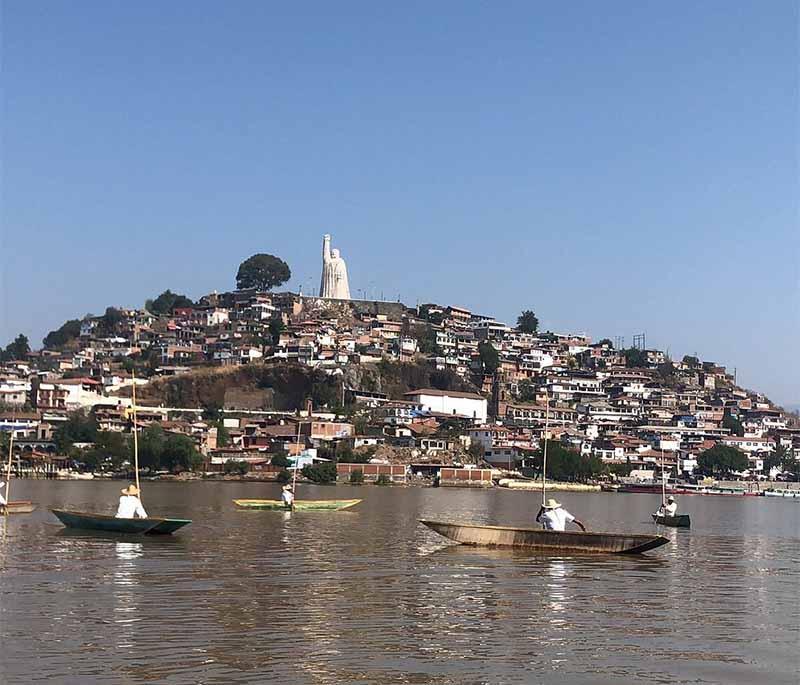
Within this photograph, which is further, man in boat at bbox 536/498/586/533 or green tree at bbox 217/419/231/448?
green tree at bbox 217/419/231/448

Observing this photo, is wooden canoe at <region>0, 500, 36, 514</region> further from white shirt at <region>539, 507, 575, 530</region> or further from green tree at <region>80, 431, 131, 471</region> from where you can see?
green tree at <region>80, 431, 131, 471</region>

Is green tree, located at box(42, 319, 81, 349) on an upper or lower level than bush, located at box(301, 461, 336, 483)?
upper

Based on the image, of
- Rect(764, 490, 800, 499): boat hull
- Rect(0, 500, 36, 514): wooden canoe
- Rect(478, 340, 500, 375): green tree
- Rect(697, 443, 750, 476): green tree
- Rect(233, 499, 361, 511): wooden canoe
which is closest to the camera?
Rect(0, 500, 36, 514): wooden canoe

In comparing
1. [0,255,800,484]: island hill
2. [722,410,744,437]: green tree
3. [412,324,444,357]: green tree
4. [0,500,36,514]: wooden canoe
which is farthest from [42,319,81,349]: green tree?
[0,500,36,514]: wooden canoe

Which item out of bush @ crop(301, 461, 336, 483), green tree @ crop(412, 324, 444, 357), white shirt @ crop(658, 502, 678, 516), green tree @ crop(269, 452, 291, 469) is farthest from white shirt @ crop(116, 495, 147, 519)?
green tree @ crop(412, 324, 444, 357)

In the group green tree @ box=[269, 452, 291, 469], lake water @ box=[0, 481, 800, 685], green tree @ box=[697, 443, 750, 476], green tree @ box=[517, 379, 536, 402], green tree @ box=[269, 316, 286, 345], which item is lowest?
lake water @ box=[0, 481, 800, 685]

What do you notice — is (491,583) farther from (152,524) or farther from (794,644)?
(152,524)

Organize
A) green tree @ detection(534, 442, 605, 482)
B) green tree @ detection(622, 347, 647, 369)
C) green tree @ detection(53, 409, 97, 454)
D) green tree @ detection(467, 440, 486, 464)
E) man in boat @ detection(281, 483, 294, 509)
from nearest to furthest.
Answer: man in boat @ detection(281, 483, 294, 509) < green tree @ detection(53, 409, 97, 454) < green tree @ detection(534, 442, 605, 482) < green tree @ detection(467, 440, 486, 464) < green tree @ detection(622, 347, 647, 369)

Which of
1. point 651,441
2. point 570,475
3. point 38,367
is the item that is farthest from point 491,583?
point 38,367
